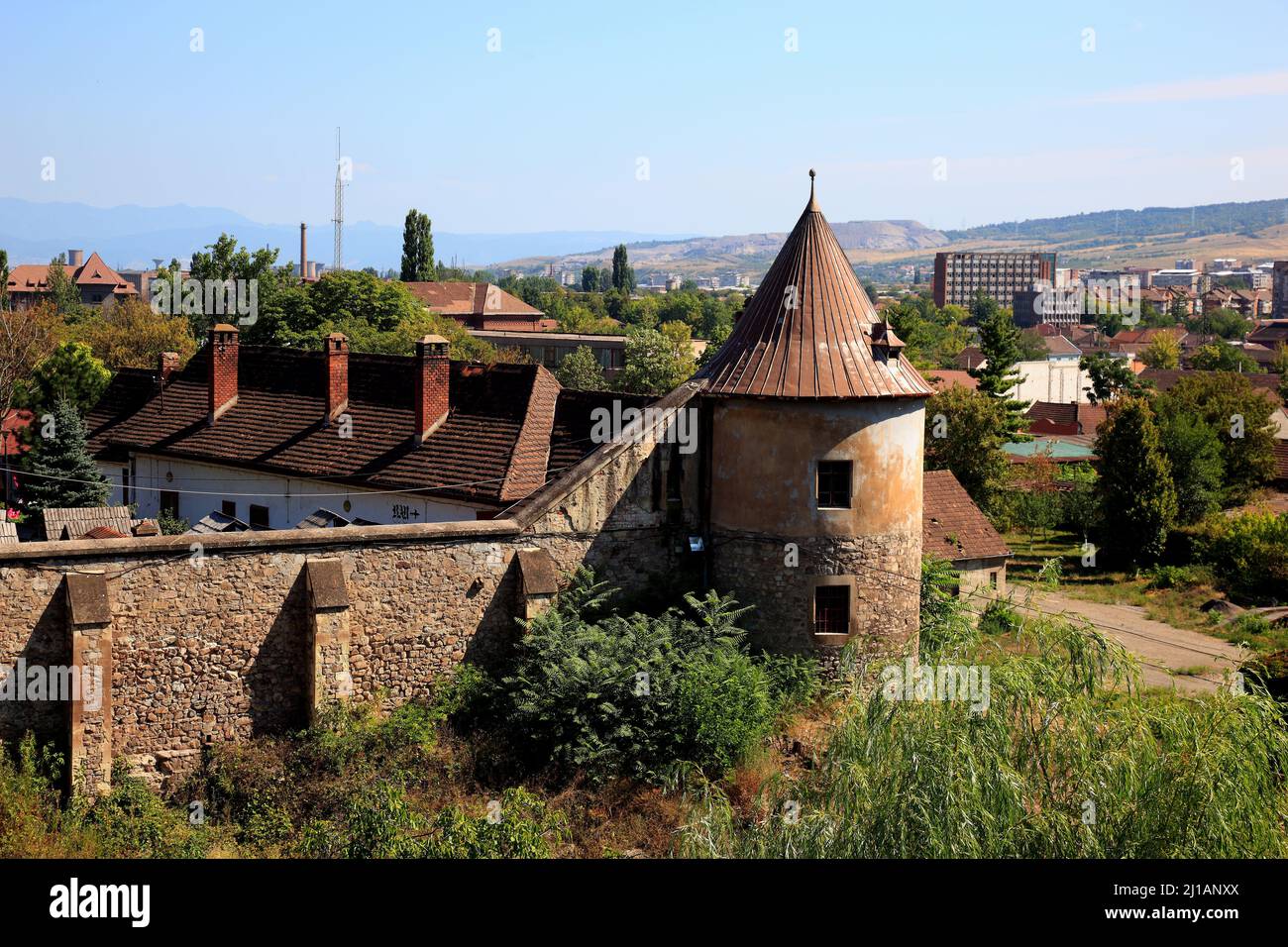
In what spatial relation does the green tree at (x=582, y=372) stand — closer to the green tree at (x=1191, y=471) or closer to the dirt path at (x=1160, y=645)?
the green tree at (x=1191, y=471)

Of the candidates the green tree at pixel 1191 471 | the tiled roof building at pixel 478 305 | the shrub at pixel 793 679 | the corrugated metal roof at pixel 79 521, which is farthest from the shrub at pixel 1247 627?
the tiled roof building at pixel 478 305

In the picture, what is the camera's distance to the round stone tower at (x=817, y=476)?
2364 cm

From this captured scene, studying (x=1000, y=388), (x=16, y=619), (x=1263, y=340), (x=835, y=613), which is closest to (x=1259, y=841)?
(x=835, y=613)

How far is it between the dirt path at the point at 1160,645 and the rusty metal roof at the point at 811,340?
357 inches

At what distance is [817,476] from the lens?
23688 millimetres

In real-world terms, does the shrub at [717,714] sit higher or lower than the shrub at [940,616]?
lower

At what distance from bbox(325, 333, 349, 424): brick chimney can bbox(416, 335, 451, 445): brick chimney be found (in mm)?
3471

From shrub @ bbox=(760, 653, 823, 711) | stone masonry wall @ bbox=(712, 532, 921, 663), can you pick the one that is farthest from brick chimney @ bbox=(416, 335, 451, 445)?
shrub @ bbox=(760, 653, 823, 711)

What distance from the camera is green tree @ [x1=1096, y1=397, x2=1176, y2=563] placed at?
1892 inches

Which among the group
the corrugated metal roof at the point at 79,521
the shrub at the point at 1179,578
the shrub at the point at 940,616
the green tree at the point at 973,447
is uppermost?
the green tree at the point at 973,447

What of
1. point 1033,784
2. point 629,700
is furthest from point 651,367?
point 1033,784

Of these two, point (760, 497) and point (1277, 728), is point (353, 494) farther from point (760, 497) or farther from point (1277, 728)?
point (1277, 728)

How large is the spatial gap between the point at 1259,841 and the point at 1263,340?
189 meters
